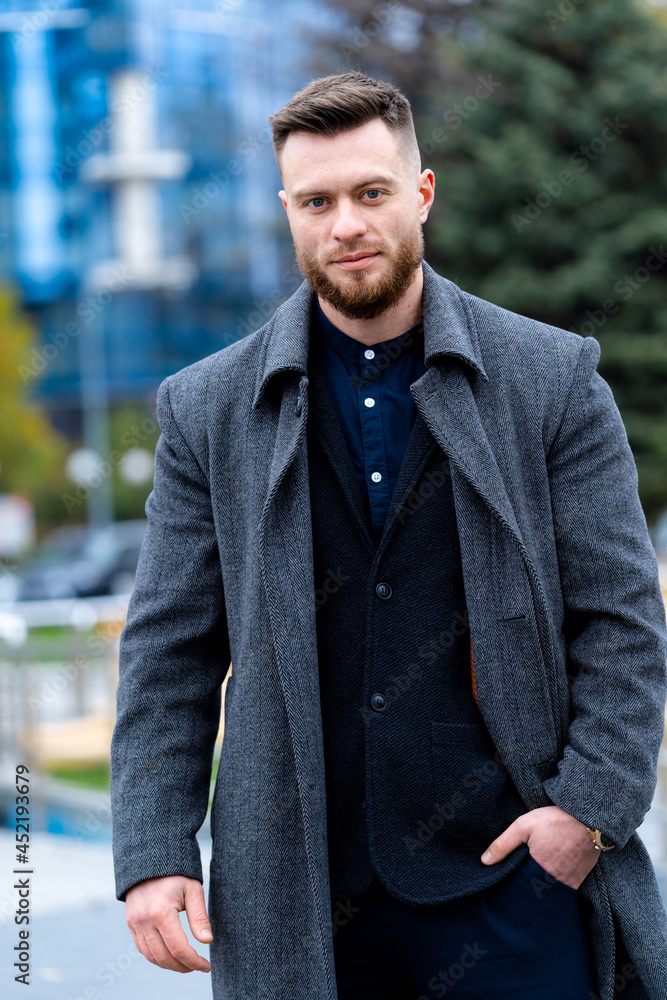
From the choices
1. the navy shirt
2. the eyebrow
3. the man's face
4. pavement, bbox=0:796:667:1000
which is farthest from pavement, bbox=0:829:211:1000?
the eyebrow

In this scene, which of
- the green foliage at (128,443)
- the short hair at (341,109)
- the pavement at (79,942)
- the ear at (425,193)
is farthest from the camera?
the green foliage at (128,443)

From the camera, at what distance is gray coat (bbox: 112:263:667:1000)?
214 cm

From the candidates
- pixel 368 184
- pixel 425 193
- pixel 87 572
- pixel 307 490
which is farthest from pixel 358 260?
pixel 87 572

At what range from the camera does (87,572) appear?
88.3 ft

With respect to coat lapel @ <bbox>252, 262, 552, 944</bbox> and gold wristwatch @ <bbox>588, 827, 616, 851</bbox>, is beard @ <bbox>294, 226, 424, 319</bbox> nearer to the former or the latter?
coat lapel @ <bbox>252, 262, 552, 944</bbox>

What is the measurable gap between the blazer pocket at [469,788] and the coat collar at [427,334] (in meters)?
0.68

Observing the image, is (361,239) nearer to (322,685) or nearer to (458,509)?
(458,509)

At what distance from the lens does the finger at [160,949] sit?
7.12ft

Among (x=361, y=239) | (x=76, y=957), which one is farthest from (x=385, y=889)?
(x=76, y=957)

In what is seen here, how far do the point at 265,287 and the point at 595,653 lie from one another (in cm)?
3967

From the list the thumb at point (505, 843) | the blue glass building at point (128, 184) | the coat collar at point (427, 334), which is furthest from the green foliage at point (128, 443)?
the thumb at point (505, 843)

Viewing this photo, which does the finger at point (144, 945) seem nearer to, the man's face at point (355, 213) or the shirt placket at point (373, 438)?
the shirt placket at point (373, 438)

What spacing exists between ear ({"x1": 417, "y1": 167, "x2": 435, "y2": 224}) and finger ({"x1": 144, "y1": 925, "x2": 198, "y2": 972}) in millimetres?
1426

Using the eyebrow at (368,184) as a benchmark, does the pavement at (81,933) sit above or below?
below
